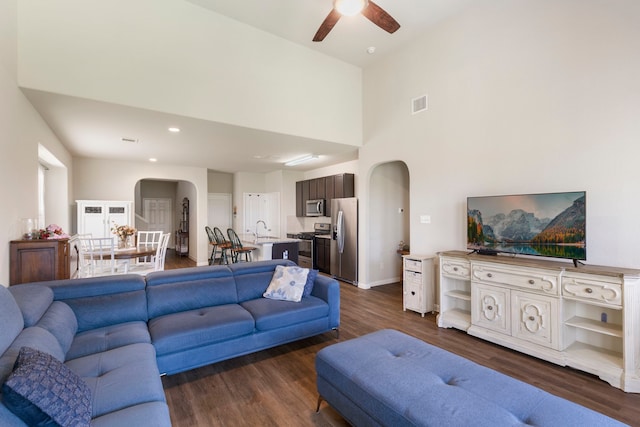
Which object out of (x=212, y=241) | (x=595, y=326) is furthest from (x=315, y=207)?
(x=595, y=326)

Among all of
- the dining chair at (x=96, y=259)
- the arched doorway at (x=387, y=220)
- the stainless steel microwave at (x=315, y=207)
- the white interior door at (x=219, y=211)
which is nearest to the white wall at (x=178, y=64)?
the arched doorway at (x=387, y=220)

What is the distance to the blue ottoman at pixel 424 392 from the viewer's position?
52.8 inches

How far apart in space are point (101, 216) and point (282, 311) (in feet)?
17.2

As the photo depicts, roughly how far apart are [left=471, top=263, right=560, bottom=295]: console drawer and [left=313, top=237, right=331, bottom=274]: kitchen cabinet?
3.62 metres

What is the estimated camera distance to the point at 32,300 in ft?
6.63

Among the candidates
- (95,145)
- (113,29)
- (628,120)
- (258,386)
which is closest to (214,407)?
(258,386)

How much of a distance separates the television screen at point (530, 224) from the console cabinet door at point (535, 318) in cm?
49

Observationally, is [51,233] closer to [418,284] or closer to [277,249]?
[277,249]

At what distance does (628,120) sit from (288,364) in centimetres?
385

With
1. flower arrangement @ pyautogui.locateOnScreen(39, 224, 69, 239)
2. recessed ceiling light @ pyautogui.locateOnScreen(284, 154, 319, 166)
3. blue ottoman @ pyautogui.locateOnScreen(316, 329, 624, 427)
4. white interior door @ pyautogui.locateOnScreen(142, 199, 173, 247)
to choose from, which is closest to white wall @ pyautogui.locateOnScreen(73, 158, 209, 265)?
recessed ceiling light @ pyautogui.locateOnScreen(284, 154, 319, 166)

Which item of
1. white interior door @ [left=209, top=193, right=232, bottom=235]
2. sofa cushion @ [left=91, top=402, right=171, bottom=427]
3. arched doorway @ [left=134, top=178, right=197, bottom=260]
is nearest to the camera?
sofa cushion @ [left=91, top=402, right=171, bottom=427]

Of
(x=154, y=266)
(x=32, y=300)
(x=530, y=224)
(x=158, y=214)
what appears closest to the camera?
(x=32, y=300)

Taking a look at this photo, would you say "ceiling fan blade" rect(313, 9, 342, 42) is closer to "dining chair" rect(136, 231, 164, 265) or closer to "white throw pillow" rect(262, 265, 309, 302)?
"white throw pillow" rect(262, 265, 309, 302)

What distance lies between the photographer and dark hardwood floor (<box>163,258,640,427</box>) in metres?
2.05
